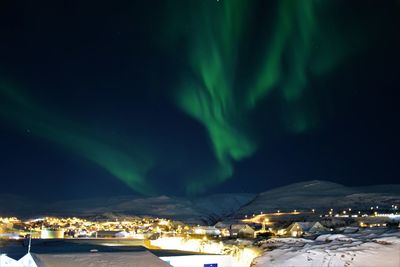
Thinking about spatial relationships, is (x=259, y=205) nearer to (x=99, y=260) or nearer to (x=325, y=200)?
(x=325, y=200)

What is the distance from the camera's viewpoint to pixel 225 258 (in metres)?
28.9

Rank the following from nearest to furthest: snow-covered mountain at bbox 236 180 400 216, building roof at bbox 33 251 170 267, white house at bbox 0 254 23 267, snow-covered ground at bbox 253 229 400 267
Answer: white house at bbox 0 254 23 267
snow-covered ground at bbox 253 229 400 267
building roof at bbox 33 251 170 267
snow-covered mountain at bbox 236 180 400 216

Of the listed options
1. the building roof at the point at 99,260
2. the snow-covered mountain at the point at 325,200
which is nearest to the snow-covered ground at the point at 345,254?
the building roof at the point at 99,260

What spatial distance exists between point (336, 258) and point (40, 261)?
1363 cm

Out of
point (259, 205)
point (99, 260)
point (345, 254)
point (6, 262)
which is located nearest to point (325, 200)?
point (259, 205)

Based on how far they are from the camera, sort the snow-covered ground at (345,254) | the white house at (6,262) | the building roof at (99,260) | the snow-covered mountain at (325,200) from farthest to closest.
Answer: the snow-covered mountain at (325,200) < the building roof at (99,260) < the snow-covered ground at (345,254) < the white house at (6,262)

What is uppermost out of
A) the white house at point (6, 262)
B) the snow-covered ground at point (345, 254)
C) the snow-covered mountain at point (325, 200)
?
the snow-covered mountain at point (325, 200)

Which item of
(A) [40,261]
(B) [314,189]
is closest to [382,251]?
(A) [40,261]

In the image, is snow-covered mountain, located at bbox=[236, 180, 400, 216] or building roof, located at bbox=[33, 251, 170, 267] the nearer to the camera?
building roof, located at bbox=[33, 251, 170, 267]

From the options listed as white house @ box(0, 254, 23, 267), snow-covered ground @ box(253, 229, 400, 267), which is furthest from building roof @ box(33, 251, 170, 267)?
snow-covered ground @ box(253, 229, 400, 267)

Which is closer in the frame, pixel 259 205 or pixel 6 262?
pixel 6 262

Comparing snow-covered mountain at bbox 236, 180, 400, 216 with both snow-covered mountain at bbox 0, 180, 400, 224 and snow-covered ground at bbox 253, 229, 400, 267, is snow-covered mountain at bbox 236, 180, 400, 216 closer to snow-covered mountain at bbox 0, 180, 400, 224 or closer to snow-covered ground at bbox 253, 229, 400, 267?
snow-covered mountain at bbox 0, 180, 400, 224

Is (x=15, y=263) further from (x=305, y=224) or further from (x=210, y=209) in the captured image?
(x=210, y=209)

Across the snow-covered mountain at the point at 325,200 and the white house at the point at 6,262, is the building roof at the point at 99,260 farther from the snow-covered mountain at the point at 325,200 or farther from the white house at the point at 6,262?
the snow-covered mountain at the point at 325,200
